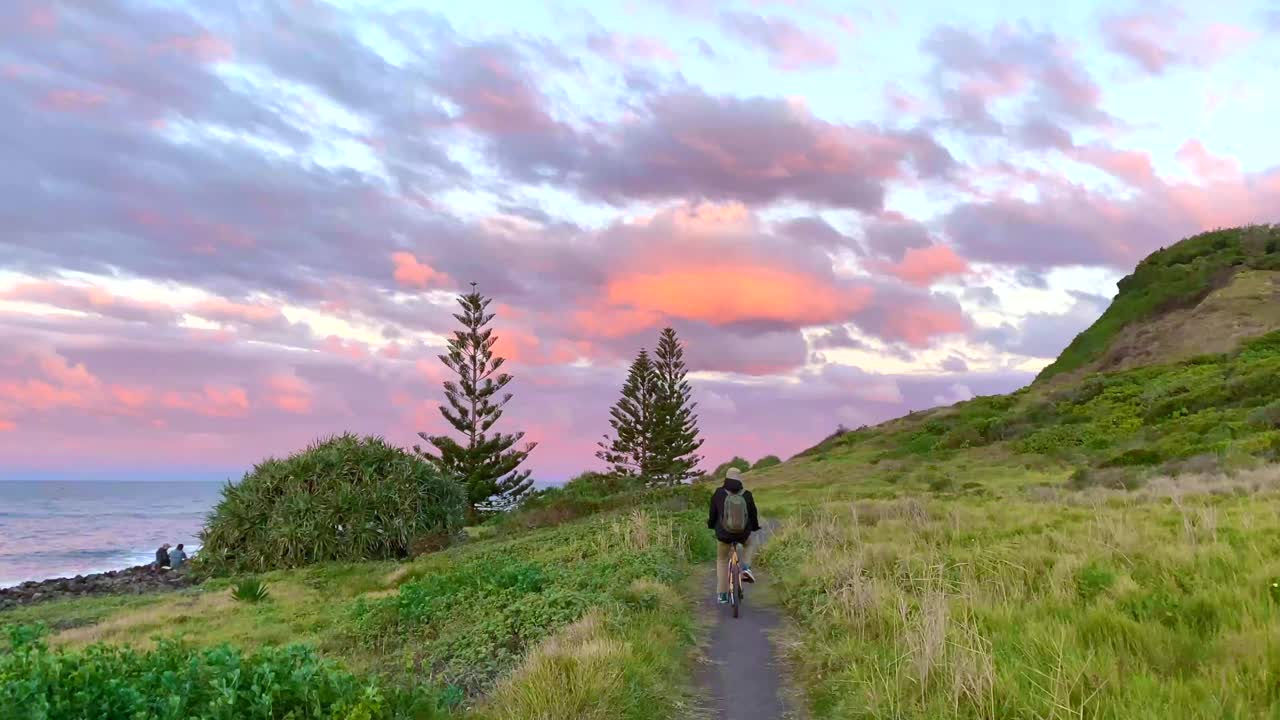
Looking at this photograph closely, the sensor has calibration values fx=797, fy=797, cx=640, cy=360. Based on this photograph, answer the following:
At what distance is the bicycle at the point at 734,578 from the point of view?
436 inches

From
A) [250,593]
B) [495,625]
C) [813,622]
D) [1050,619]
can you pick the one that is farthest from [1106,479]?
[250,593]

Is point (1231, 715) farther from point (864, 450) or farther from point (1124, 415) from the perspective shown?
point (864, 450)

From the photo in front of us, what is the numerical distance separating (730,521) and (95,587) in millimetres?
24883

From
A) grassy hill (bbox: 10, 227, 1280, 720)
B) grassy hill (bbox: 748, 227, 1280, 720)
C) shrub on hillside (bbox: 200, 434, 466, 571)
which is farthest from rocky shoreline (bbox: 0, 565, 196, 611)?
grassy hill (bbox: 748, 227, 1280, 720)

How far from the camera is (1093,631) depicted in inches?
281

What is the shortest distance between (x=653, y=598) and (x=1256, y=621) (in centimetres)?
622

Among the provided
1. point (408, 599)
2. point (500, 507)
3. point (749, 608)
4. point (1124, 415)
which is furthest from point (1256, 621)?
point (500, 507)

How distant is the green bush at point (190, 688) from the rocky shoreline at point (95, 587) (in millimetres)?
A: 21122

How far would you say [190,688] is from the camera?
545 centimetres

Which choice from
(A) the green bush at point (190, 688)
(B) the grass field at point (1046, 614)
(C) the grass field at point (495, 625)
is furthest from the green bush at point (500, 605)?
(B) the grass field at point (1046, 614)

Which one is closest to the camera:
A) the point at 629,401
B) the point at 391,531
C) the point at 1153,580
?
the point at 1153,580

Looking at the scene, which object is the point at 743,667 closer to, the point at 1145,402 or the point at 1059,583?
the point at 1059,583

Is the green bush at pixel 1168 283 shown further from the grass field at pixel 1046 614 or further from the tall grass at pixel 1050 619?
the tall grass at pixel 1050 619

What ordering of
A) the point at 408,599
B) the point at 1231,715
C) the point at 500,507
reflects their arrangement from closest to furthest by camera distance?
1. the point at 1231,715
2. the point at 408,599
3. the point at 500,507
